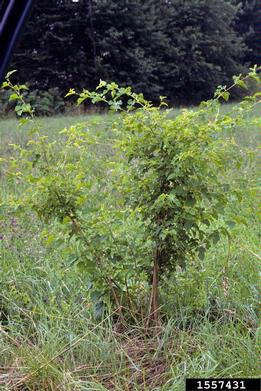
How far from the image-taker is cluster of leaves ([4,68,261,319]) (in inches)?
96.4

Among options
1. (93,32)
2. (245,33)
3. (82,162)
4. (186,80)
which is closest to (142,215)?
(82,162)

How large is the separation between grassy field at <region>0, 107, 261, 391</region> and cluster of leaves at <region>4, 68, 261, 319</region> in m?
0.15

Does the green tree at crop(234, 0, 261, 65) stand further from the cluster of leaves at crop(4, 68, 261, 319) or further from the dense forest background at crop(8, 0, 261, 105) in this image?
the cluster of leaves at crop(4, 68, 261, 319)

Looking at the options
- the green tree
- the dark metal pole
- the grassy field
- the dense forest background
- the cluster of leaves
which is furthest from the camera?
the green tree

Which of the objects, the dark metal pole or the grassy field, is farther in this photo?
the grassy field

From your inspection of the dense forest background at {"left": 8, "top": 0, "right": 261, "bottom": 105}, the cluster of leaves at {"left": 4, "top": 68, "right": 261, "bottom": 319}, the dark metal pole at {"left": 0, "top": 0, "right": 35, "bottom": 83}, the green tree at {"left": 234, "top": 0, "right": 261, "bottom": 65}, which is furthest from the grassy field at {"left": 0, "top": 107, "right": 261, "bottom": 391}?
the green tree at {"left": 234, "top": 0, "right": 261, "bottom": 65}

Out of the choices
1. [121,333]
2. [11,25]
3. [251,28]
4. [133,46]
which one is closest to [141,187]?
[121,333]

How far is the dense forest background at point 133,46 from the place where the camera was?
22.1 meters

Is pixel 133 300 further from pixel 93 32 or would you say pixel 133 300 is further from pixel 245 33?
pixel 245 33

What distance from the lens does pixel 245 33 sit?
117 feet

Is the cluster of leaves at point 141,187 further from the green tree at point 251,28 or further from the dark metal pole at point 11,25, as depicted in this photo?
the green tree at point 251,28

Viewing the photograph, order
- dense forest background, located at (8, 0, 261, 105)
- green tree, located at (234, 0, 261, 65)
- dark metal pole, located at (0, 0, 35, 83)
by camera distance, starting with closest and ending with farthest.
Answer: dark metal pole, located at (0, 0, 35, 83) < dense forest background, located at (8, 0, 261, 105) < green tree, located at (234, 0, 261, 65)

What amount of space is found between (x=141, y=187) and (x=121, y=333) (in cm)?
76

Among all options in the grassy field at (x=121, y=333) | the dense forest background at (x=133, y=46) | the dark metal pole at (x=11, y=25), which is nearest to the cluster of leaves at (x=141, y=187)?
the grassy field at (x=121, y=333)
